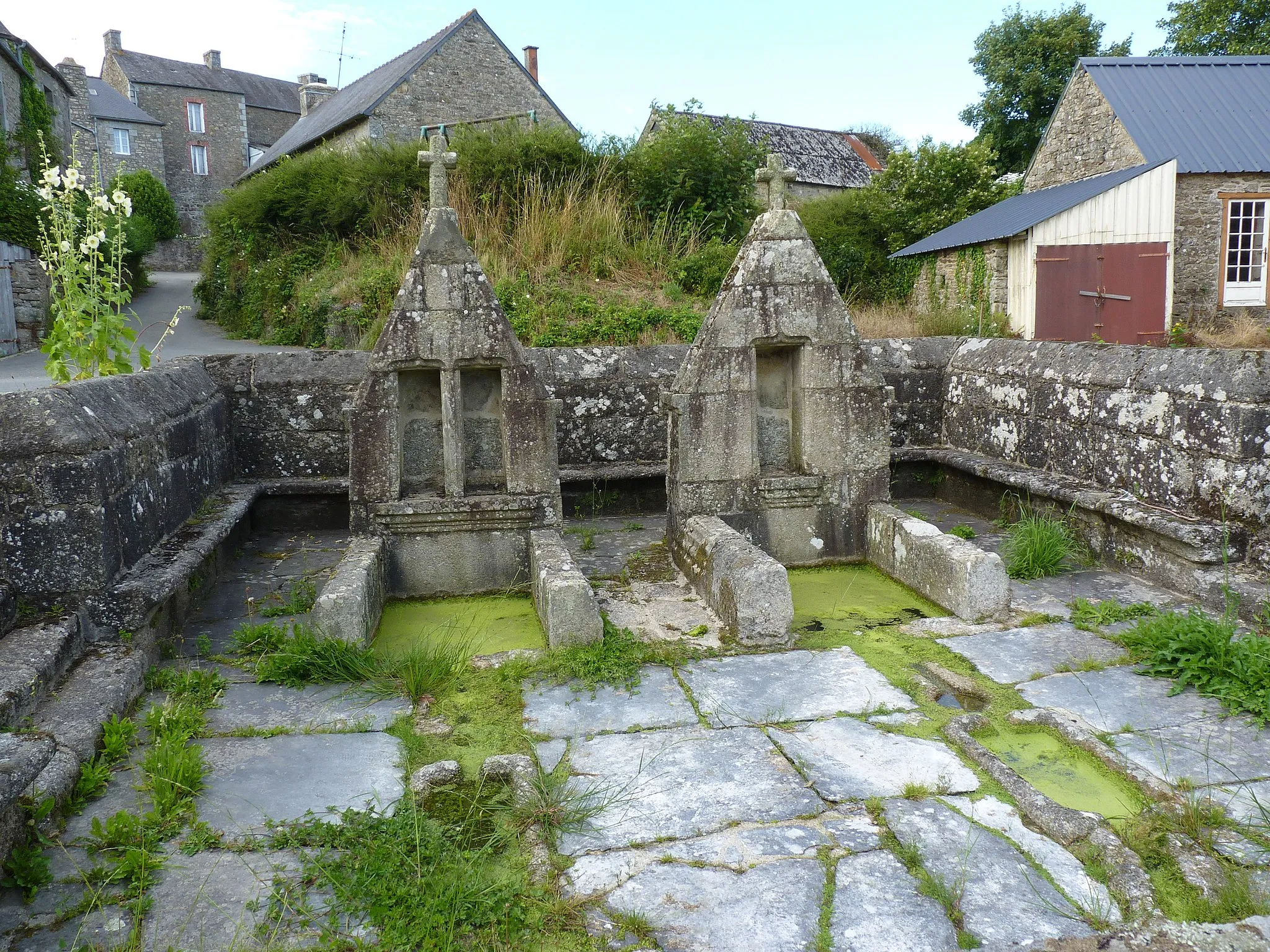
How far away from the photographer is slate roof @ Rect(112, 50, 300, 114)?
1668 inches

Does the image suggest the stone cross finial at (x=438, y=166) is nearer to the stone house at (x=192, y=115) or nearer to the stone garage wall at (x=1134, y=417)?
the stone garage wall at (x=1134, y=417)

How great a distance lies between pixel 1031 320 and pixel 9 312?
18.9 m

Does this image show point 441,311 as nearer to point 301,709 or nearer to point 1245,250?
point 301,709

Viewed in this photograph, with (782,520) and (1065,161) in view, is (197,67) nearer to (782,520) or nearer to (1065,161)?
(1065,161)

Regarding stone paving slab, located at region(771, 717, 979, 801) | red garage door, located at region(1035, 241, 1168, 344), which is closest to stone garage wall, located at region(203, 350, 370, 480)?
stone paving slab, located at region(771, 717, 979, 801)

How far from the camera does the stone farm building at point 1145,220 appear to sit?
16.8 meters

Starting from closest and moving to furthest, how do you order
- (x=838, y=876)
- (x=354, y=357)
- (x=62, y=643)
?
(x=838, y=876) < (x=62, y=643) < (x=354, y=357)

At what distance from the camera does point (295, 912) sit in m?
2.32

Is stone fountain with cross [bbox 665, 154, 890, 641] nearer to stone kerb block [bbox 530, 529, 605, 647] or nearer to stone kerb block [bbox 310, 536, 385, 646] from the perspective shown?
stone kerb block [bbox 530, 529, 605, 647]

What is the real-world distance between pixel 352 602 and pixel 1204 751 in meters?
3.27

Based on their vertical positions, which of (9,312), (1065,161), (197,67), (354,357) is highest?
(197,67)

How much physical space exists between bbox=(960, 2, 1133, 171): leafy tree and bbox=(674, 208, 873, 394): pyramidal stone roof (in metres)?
25.7

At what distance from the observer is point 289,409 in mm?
6500

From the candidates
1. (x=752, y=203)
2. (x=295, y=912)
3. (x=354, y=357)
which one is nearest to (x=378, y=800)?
(x=295, y=912)
